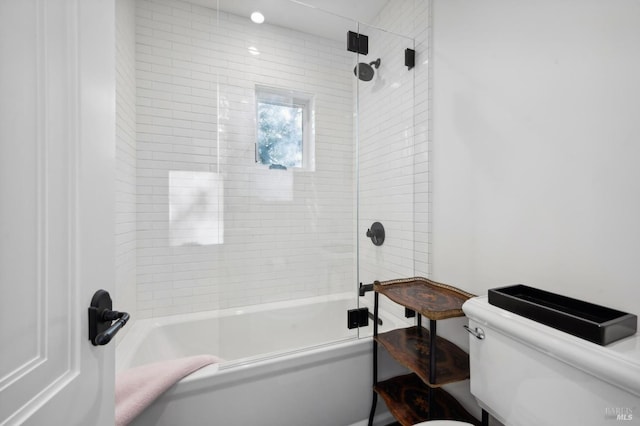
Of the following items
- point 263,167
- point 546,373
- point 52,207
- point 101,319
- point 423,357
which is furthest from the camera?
point 263,167

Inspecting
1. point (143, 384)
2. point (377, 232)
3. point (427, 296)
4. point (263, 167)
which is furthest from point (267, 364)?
point (263, 167)

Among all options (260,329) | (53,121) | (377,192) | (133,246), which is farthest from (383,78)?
(133,246)

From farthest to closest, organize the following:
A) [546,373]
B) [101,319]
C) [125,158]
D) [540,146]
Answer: [125,158], [540,146], [546,373], [101,319]

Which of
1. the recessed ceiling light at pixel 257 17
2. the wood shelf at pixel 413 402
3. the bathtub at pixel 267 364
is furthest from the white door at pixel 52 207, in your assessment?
the recessed ceiling light at pixel 257 17

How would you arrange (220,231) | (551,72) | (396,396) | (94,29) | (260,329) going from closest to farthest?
(94,29) < (551,72) < (396,396) < (260,329) < (220,231)

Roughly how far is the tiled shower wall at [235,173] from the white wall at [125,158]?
0.08 metres

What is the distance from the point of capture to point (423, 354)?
133 centimetres

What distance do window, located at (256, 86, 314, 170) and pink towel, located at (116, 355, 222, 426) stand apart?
1.24m

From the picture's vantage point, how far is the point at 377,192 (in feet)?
6.17

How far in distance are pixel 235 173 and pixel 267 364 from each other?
1.15m

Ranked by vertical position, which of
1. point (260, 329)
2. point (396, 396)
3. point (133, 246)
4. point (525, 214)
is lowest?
point (396, 396)

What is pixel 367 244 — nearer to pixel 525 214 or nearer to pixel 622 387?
pixel 525 214

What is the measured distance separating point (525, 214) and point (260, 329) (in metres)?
1.66

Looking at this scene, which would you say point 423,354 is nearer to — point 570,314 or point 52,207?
point 570,314
